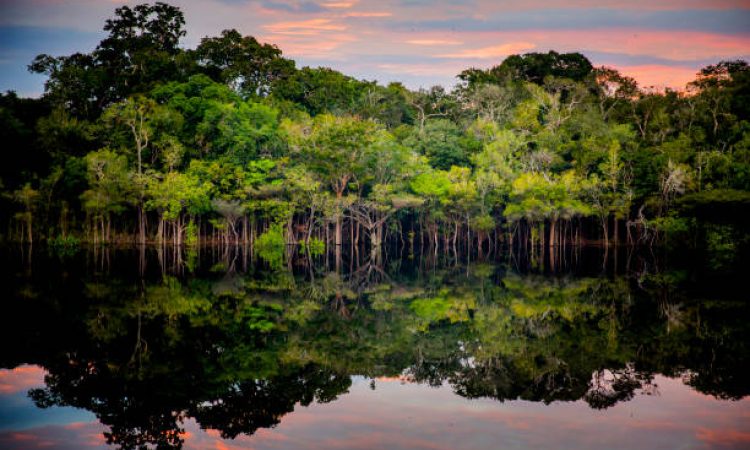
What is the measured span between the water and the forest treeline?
2710cm

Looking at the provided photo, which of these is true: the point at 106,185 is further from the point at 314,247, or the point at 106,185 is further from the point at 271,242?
the point at 314,247

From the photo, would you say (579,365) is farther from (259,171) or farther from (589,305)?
(259,171)

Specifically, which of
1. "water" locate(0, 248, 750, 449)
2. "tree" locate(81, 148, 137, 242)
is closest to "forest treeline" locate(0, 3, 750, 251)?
"tree" locate(81, 148, 137, 242)

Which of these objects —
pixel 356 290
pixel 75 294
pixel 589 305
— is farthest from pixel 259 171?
pixel 589 305

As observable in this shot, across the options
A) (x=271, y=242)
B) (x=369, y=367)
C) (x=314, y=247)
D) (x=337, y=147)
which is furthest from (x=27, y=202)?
(x=369, y=367)

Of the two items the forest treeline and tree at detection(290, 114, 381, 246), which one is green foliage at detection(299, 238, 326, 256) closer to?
the forest treeline

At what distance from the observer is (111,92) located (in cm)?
6153

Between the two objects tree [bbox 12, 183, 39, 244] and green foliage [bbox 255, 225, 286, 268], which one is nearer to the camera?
green foliage [bbox 255, 225, 286, 268]

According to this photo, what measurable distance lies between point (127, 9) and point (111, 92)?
388 inches

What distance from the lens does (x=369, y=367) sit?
13.3 metres

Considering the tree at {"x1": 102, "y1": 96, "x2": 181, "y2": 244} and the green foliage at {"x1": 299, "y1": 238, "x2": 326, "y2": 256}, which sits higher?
the tree at {"x1": 102, "y1": 96, "x2": 181, "y2": 244}

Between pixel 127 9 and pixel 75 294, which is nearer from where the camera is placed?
pixel 75 294

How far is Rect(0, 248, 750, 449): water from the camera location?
9.43m

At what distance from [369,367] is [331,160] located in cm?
3998
